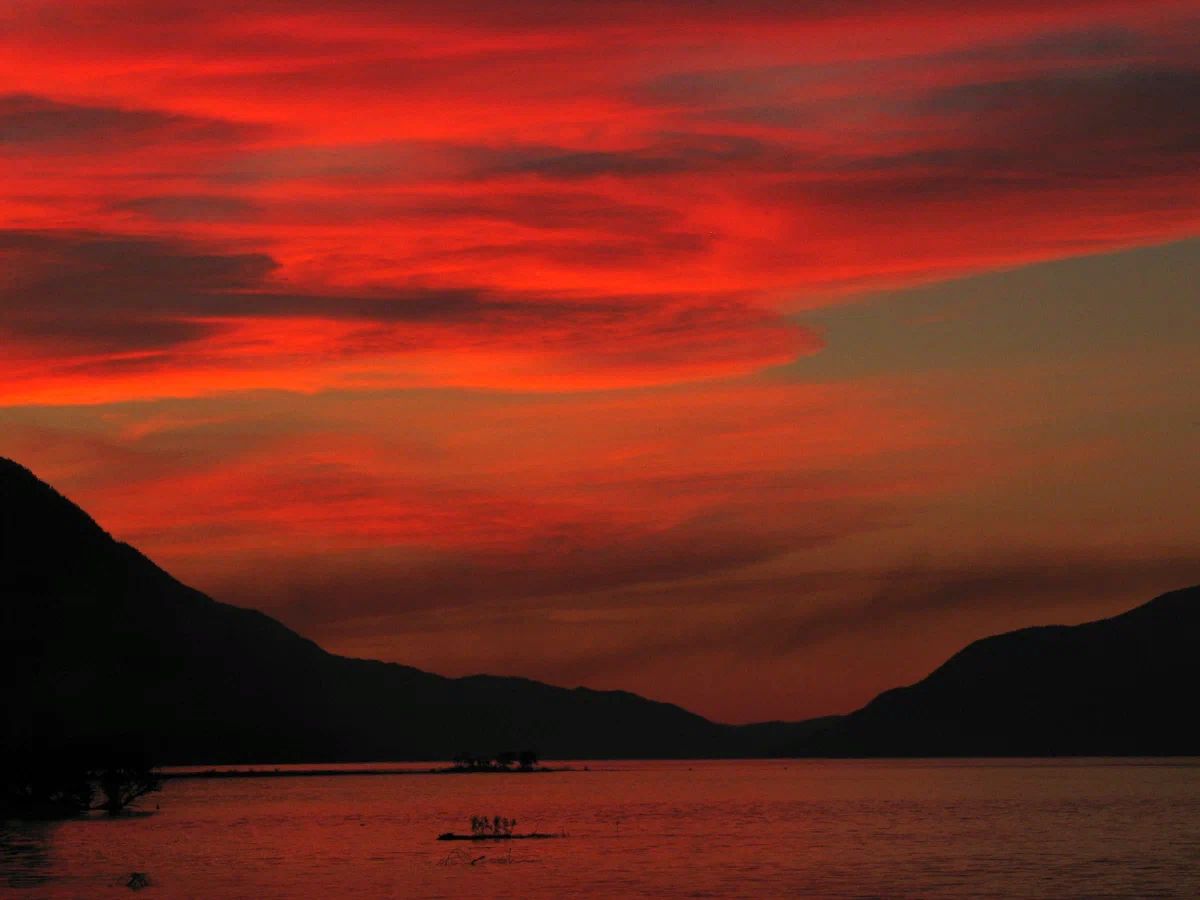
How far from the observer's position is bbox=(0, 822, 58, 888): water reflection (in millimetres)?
84562

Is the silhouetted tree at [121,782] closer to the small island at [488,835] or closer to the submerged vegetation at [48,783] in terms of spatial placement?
the submerged vegetation at [48,783]

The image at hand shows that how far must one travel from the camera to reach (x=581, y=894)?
78.6 m

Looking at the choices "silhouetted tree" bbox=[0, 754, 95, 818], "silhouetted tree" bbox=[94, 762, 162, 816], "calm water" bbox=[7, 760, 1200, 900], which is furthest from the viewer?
"silhouetted tree" bbox=[94, 762, 162, 816]

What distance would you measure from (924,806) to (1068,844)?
66.7m

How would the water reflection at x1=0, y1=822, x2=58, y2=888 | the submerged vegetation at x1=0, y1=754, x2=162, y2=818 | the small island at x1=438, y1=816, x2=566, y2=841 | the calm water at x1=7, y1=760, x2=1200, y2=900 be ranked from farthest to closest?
the submerged vegetation at x1=0, y1=754, x2=162, y2=818 < the small island at x1=438, y1=816, x2=566, y2=841 < the water reflection at x1=0, y1=822, x2=58, y2=888 < the calm water at x1=7, y1=760, x2=1200, y2=900

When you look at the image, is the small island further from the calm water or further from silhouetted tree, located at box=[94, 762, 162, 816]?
silhouetted tree, located at box=[94, 762, 162, 816]

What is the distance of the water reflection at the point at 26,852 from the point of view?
3329 inches

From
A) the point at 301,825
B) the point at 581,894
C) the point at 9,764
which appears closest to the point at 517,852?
the point at 581,894

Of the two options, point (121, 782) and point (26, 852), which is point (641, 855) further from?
point (121, 782)

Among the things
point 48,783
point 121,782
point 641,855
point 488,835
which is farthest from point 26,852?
point 121,782

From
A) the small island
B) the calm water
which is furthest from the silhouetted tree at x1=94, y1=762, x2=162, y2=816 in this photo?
the small island

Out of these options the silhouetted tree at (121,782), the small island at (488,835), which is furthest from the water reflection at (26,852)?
the small island at (488,835)

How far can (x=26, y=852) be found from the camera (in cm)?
10338

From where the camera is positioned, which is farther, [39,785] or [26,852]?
[39,785]
